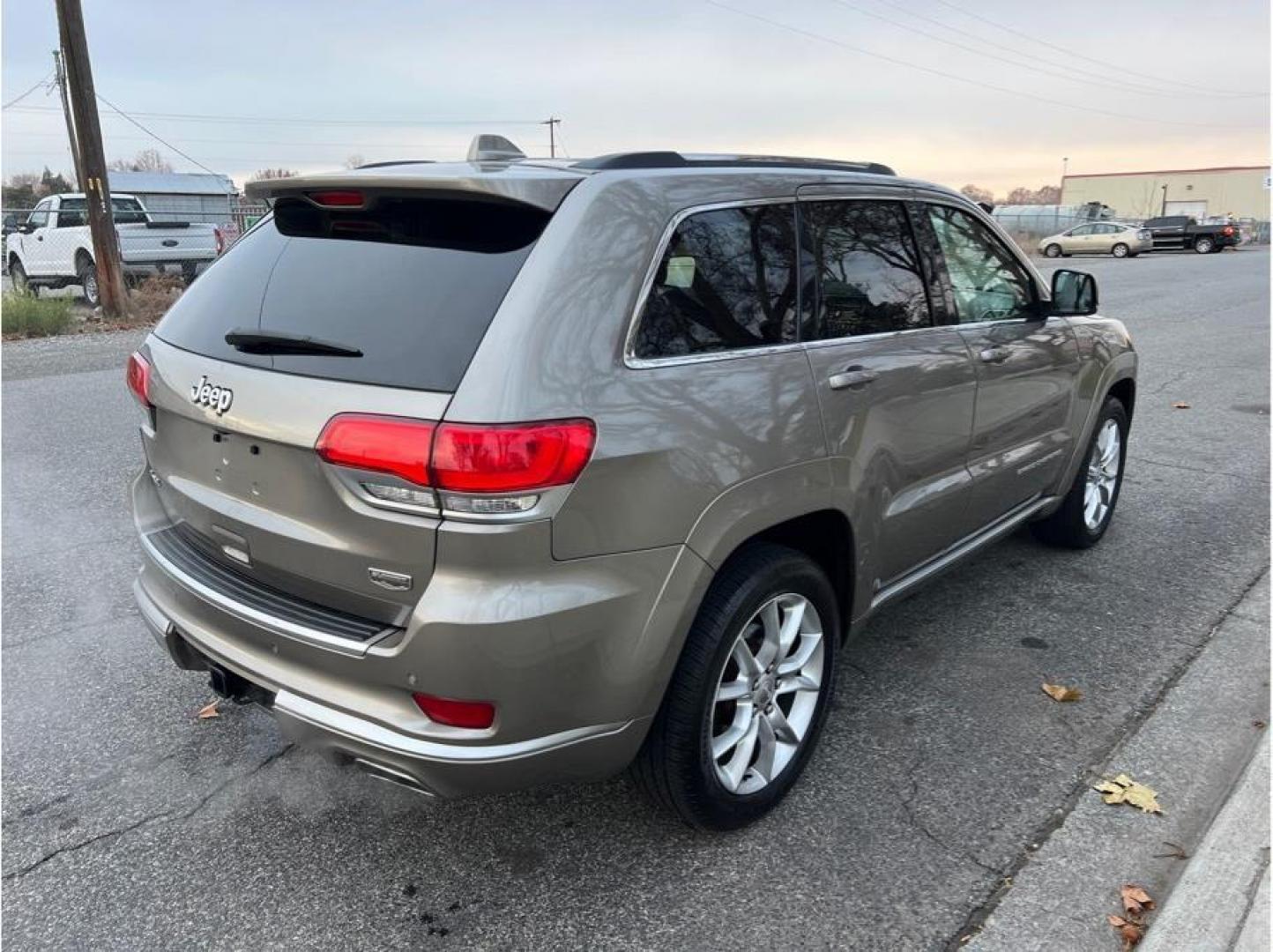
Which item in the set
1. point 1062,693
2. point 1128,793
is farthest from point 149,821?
point 1062,693

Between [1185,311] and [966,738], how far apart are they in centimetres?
1565

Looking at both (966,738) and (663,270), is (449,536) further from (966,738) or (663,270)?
(966,738)

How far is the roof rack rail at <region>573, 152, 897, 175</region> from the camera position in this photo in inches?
99.6

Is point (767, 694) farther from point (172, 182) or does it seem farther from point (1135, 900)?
point (172, 182)

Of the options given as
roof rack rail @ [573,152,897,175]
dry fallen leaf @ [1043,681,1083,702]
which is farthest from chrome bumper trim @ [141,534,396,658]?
dry fallen leaf @ [1043,681,1083,702]

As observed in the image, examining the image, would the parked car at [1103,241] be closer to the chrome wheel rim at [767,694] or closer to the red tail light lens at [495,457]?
the chrome wheel rim at [767,694]

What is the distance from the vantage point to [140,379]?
9.51 feet

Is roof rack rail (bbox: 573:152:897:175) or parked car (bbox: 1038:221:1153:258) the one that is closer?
roof rack rail (bbox: 573:152:897:175)

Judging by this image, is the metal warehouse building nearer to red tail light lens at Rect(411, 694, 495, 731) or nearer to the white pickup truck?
the white pickup truck

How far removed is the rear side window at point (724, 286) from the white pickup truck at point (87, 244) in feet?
52.6

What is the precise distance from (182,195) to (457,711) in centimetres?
3478

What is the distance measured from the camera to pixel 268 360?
240 cm

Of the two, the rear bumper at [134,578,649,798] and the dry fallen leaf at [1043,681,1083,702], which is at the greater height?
the rear bumper at [134,578,649,798]

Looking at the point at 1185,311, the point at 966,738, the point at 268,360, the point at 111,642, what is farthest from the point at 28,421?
the point at 1185,311
